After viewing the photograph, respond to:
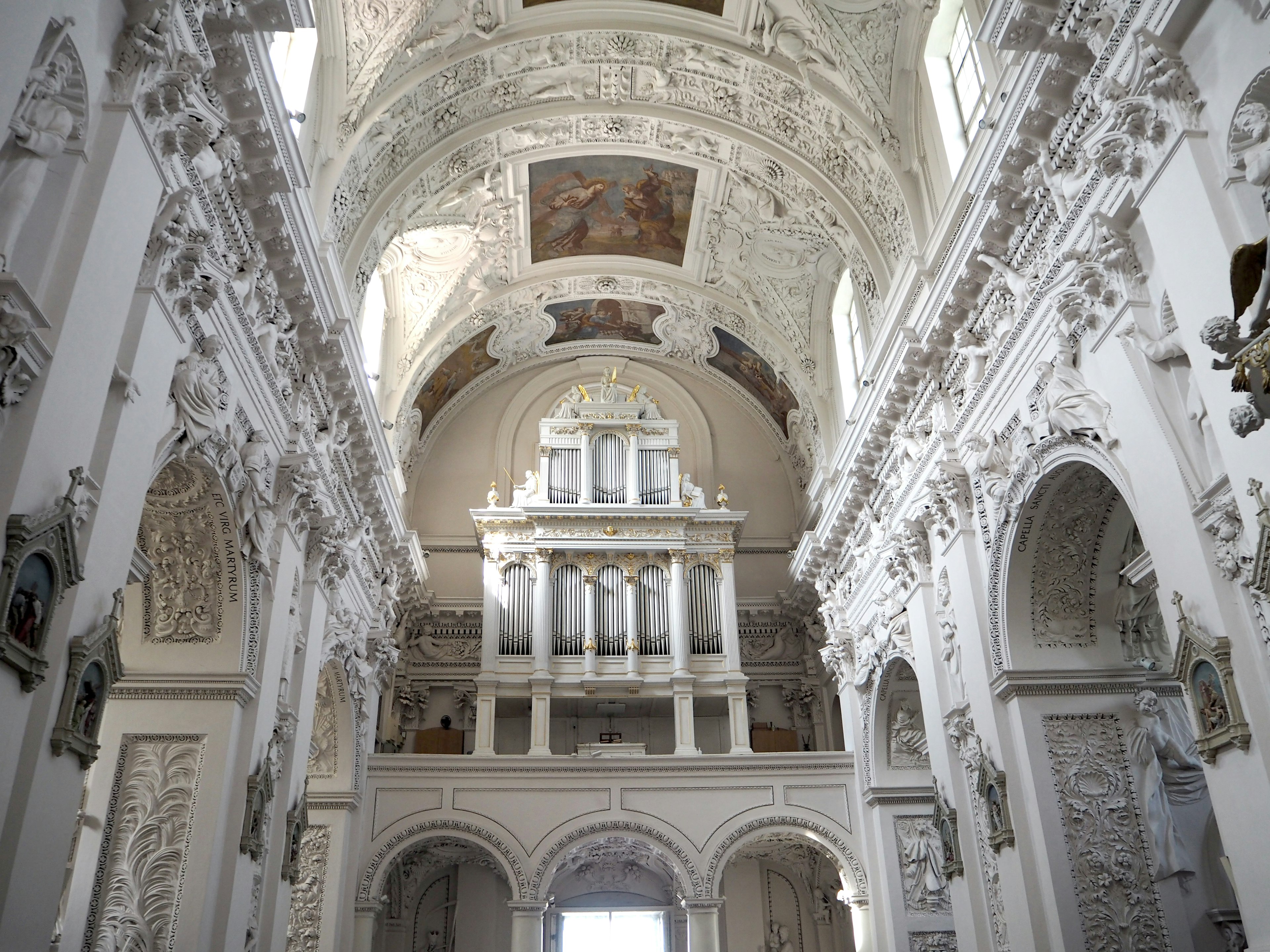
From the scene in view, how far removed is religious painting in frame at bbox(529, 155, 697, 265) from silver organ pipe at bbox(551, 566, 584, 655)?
18.9ft

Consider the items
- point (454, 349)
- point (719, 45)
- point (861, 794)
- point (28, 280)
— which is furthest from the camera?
point (454, 349)

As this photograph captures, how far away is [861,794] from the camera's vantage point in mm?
16547

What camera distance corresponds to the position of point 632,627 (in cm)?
1878

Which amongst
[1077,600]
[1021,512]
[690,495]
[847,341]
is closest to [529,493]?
[690,495]

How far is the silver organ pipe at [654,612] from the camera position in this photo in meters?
18.9

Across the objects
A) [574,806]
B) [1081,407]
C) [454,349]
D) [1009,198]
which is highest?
[454,349]

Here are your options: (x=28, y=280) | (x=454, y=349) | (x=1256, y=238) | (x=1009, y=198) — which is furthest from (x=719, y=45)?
(x=28, y=280)

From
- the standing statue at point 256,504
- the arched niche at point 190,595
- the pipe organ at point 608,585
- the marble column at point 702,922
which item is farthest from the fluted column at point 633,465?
the arched niche at point 190,595

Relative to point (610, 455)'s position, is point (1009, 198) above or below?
below

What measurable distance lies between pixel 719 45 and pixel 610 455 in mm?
8291

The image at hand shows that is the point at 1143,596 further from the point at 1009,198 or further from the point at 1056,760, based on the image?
the point at 1009,198

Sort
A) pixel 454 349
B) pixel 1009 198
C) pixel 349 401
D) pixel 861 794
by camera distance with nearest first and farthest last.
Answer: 1. pixel 1009 198
2. pixel 349 401
3. pixel 861 794
4. pixel 454 349

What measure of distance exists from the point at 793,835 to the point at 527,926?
13.9 ft

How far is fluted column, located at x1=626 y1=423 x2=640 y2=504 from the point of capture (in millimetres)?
20250
